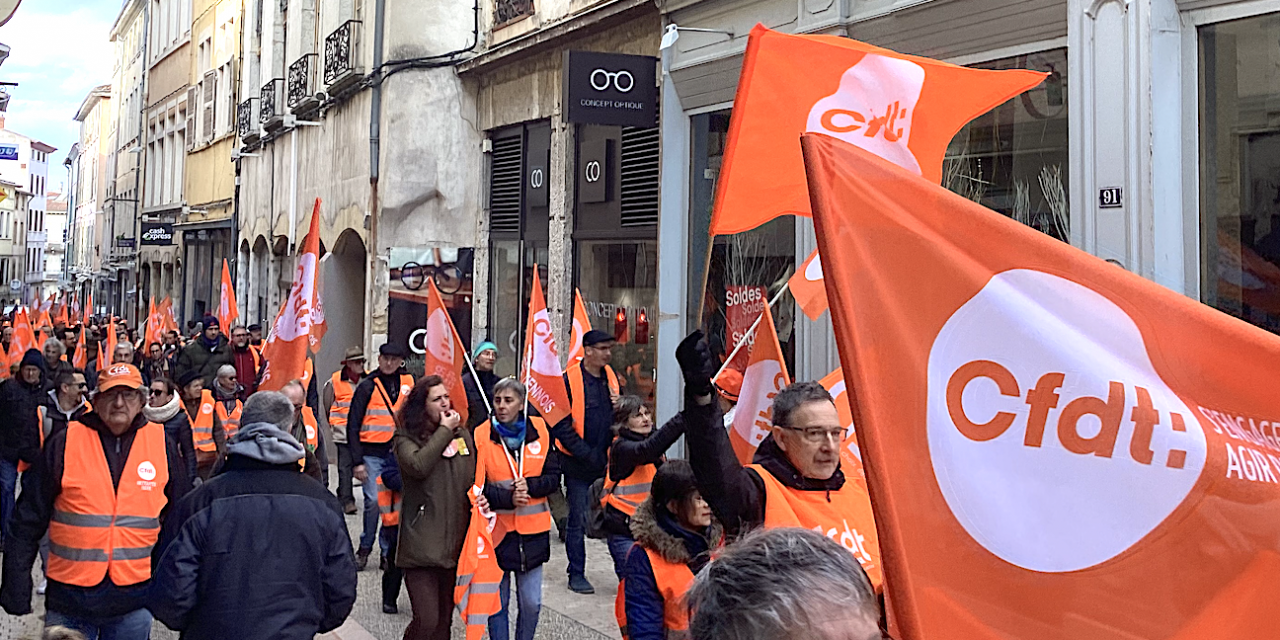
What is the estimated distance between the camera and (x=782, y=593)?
173 centimetres

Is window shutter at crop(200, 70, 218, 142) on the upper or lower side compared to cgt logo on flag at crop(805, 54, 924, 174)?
upper

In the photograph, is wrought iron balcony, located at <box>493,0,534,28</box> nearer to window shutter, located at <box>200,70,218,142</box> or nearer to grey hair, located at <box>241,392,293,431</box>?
grey hair, located at <box>241,392,293,431</box>

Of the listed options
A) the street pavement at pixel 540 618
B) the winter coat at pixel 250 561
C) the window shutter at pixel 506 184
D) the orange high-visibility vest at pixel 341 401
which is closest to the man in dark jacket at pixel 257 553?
the winter coat at pixel 250 561

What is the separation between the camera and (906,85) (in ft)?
16.7

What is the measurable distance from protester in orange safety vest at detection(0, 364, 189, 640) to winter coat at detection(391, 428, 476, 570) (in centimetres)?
119

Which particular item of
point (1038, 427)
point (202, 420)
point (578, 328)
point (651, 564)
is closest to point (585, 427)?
point (578, 328)

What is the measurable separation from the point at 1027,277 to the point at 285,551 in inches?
115

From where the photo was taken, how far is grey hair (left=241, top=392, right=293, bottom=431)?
453 centimetres

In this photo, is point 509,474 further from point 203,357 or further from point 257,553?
point 203,357

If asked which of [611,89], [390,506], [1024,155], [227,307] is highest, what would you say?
[611,89]

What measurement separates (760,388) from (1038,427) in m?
3.27

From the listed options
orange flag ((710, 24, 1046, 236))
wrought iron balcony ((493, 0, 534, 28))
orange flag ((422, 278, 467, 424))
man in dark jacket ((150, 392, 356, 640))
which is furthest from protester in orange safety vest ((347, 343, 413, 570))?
wrought iron balcony ((493, 0, 534, 28))

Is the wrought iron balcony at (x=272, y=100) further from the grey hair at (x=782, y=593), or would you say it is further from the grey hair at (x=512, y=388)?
the grey hair at (x=782, y=593)

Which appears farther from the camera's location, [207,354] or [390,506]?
[207,354]
